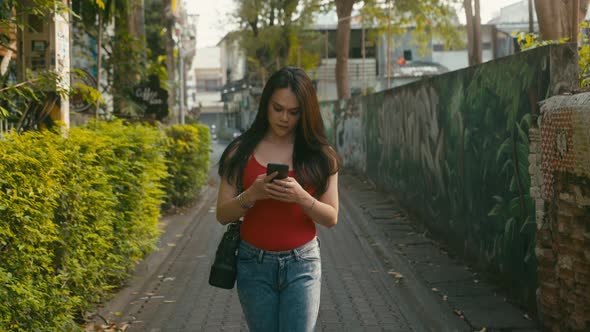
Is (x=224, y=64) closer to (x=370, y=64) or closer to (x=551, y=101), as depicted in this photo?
(x=370, y=64)

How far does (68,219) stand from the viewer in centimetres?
617

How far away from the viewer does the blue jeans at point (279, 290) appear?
3.71 metres

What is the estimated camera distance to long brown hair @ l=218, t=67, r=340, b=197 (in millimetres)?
3779

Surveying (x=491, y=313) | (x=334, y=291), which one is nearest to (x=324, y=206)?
(x=491, y=313)

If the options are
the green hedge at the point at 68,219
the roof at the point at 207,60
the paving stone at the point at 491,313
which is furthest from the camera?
the roof at the point at 207,60

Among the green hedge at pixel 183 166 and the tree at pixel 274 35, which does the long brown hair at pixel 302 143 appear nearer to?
the green hedge at pixel 183 166

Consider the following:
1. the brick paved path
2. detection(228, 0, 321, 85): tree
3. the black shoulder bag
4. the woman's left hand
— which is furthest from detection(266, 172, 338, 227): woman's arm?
detection(228, 0, 321, 85): tree

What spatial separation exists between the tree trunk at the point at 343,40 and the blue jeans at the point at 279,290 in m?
25.7

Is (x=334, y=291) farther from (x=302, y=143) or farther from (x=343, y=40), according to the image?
(x=343, y=40)

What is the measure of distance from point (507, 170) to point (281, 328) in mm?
4548

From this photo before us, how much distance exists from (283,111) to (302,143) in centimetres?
19

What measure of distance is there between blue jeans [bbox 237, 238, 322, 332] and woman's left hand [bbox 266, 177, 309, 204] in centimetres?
32

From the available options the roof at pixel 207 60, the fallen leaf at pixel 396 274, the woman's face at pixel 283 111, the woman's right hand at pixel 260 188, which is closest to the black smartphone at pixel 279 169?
the woman's right hand at pixel 260 188

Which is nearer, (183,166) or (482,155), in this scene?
(482,155)
